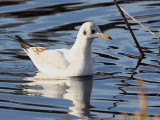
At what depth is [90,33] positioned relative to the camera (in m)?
11.5

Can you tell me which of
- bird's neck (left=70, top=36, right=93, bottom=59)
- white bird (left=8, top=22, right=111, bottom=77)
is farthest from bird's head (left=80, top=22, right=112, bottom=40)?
bird's neck (left=70, top=36, right=93, bottom=59)

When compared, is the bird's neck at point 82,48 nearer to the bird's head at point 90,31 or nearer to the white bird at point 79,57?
the white bird at point 79,57

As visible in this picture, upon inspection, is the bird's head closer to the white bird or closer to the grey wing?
the white bird

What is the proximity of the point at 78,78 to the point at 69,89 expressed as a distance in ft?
2.47

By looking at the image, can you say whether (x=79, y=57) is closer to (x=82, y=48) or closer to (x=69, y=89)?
(x=82, y=48)

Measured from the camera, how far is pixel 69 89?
36.0 ft

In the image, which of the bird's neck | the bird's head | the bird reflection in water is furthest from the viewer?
the bird's neck

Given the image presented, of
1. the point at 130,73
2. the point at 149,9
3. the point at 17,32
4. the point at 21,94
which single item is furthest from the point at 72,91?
the point at 149,9

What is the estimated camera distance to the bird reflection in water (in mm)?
9828

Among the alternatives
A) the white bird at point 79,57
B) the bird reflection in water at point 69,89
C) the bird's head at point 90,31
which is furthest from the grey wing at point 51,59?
the bird's head at point 90,31

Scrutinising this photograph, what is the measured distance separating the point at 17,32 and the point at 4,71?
10.7 feet

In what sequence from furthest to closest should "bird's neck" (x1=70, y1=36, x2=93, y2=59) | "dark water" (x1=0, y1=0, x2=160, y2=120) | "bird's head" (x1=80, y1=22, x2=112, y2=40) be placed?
"bird's neck" (x1=70, y1=36, x2=93, y2=59) → "bird's head" (x1=80, y1=22, x2=112, y2=40) → "dark water" (x1=0, y1=0, x2=160, y2=120)

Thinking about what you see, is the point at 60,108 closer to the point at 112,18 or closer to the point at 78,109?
the point at 78,109

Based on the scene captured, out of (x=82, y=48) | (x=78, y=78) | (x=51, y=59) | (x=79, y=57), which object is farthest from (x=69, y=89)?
(x=51, y=59)
